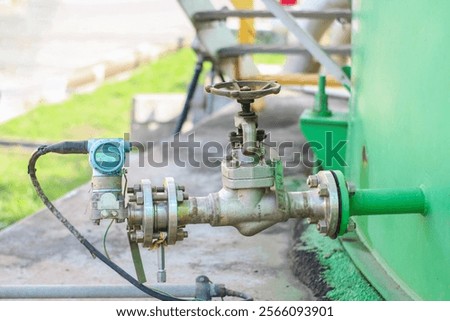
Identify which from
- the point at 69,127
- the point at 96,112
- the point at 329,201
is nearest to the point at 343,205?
the point at 329,201

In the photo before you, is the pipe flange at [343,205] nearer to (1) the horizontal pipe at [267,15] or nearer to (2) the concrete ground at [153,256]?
(2) the concrete ground at [153,256]

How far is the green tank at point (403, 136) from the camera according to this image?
6.39 feet

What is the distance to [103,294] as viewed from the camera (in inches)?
83.6

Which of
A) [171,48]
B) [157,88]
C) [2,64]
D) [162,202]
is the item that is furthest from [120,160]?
[171,48]

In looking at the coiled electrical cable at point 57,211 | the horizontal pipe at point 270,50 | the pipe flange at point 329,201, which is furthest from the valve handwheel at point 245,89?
the horizontal pipe at point 270,50

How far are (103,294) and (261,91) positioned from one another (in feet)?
2.22

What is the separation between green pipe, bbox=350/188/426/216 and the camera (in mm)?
2018

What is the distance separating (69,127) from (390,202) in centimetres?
477

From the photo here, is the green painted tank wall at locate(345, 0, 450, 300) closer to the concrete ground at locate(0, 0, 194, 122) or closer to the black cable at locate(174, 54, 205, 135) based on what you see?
the black cable at locate(174, 54, 205, 135)

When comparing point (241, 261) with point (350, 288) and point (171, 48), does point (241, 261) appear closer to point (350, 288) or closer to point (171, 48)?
point (350, 288)

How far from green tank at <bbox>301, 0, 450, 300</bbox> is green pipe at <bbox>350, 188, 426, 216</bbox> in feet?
0.08

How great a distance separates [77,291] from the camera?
2.11 m

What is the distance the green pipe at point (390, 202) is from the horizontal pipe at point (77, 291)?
1.45 ft

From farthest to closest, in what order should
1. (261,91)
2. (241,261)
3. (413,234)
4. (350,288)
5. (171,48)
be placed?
1. (171,48)
2. (241,261)
3. (350,288)
4. (413,234)
5. (261,91)
